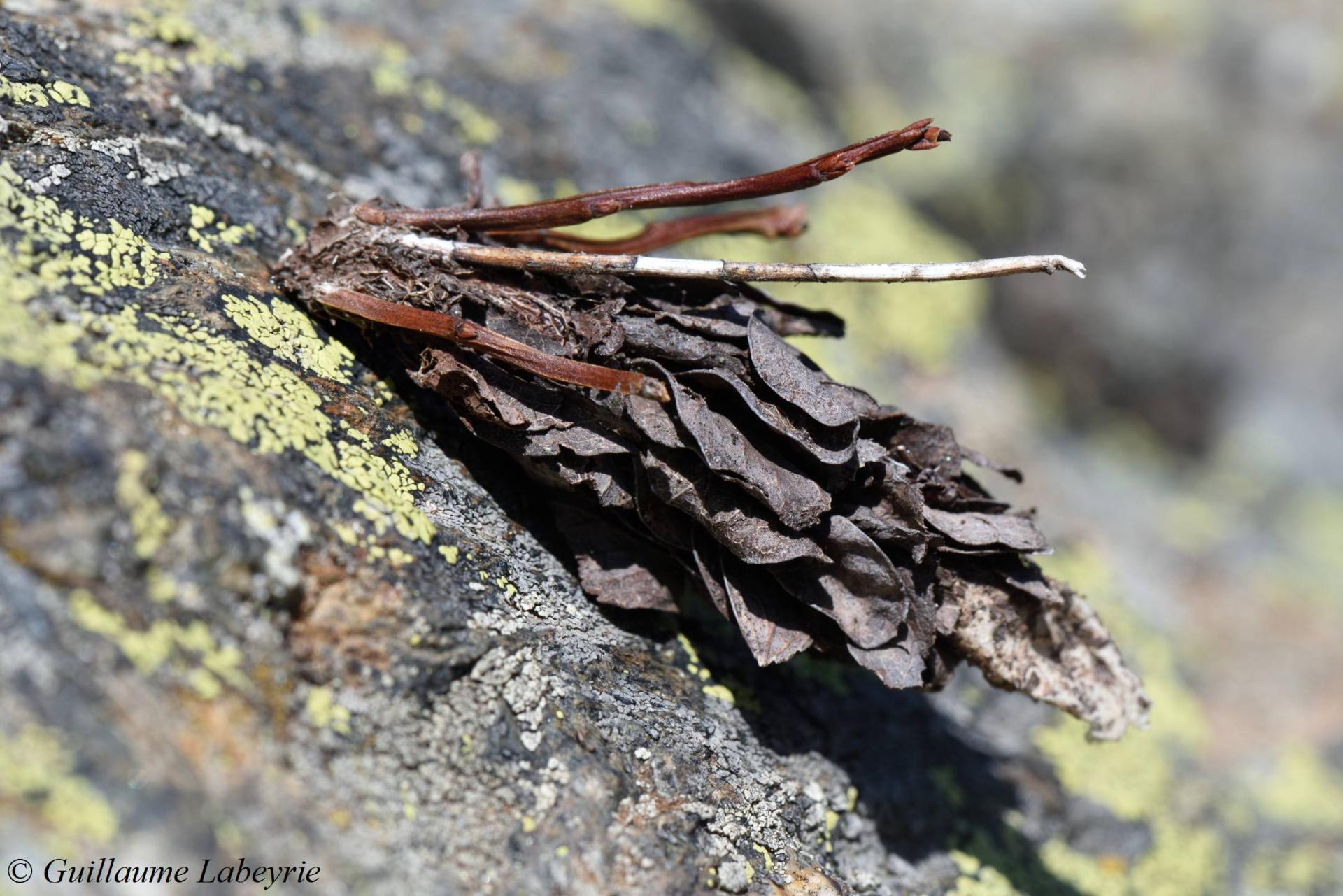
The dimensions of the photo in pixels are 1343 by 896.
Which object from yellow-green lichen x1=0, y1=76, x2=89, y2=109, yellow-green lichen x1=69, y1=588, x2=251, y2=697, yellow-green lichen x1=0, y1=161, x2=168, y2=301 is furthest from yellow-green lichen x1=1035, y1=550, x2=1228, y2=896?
yellow-green lichen x1=0, y1=76, x2=89, y2=109

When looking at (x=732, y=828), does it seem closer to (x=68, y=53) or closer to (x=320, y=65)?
(x=68, y=53)

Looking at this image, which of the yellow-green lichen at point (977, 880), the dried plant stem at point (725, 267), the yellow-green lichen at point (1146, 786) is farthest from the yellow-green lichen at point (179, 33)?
the yellow-green lichen at point (1146, 786)

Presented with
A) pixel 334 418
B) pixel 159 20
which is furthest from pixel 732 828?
pixel 159 20

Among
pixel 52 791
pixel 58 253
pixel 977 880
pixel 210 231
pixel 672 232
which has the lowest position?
pixel 52 791

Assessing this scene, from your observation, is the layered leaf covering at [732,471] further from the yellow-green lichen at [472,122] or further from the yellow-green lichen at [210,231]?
the yellow-green lichen at [472,122]

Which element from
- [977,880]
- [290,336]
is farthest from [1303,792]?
[290,336]

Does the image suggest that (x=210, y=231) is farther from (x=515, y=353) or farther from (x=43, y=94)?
(x=515, y=353)

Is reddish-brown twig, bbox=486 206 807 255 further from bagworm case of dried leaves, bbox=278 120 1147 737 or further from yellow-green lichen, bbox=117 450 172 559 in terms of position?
yellow-green lichen, bbox=117 450 172 559
